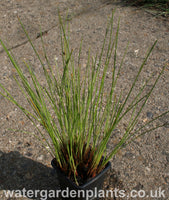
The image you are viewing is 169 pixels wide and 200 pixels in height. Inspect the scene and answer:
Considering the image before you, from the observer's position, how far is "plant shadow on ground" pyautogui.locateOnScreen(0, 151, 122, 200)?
4.66 ft

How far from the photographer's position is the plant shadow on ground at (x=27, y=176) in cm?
142

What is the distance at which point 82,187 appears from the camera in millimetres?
1133

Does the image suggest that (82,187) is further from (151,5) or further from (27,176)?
(151,5)

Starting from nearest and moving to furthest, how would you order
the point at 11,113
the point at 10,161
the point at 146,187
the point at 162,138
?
1. the point at 146,187
2. the point at 10,161
3. the point at 162,138
4. the point at 11,113

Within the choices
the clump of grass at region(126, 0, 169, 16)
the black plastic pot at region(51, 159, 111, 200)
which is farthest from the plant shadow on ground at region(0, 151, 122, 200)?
the clump of grass at region(126, 0, 169, 16)

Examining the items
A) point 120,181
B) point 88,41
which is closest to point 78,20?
point 88,41

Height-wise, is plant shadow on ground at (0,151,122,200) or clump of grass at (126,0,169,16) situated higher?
clump of grass at (126,0,169,16)

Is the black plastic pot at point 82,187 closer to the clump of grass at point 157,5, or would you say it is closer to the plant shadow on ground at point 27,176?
the plant shadow on ground at point 27,176

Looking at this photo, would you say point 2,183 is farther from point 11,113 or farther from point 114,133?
point 114,133

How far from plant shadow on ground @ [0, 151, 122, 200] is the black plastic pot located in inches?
6.8

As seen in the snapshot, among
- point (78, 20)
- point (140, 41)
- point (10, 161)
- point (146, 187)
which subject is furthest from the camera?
point (78, 20)

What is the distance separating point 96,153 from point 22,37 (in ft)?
5.64

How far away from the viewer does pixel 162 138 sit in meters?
1.65

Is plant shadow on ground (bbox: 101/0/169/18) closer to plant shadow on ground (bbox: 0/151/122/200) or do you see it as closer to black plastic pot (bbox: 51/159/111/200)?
plant shadow on ground (bbox: 0/151/122/200)
